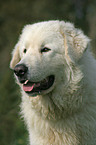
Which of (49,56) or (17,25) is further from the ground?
(17,25)

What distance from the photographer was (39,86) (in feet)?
11.3

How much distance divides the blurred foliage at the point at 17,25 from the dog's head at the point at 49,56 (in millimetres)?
1450

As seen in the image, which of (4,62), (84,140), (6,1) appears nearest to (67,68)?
(84,140)

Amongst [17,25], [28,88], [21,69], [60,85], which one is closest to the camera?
[21,69]

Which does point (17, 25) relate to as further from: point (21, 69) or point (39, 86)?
point (21, 69)

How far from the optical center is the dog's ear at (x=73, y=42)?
11.2 feet

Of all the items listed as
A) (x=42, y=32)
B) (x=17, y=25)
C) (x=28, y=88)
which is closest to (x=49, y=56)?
(x=42, y=32)

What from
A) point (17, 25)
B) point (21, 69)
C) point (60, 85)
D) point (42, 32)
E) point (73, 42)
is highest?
point (17, 25)

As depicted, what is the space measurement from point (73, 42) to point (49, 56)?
425 mm

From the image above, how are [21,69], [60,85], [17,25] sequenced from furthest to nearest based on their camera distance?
1. [17,25]
2. [60,85]
3. [21,69]

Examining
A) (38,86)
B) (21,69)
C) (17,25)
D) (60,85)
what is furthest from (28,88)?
(17,25)

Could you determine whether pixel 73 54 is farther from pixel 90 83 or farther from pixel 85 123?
pixel 85 123

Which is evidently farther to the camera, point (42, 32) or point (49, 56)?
point (42, 32)

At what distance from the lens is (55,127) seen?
11.7 feet
